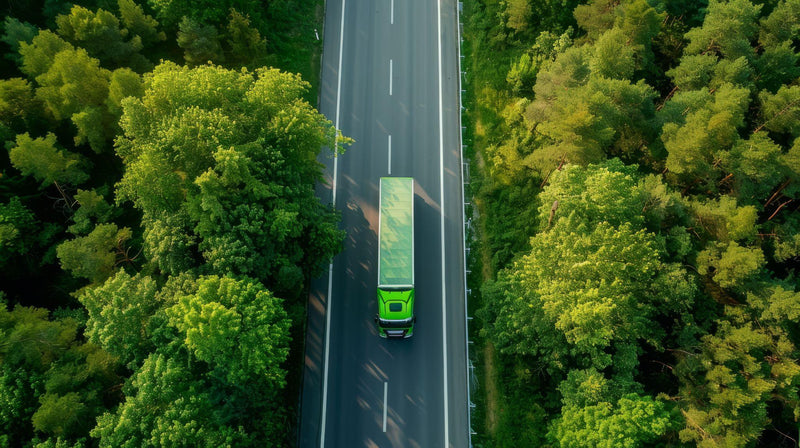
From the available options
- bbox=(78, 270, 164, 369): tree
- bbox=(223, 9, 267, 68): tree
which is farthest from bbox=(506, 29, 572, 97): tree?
bbox=(78, 270, 164, 369): tree

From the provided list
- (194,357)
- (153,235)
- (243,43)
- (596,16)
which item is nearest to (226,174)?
(153,235)

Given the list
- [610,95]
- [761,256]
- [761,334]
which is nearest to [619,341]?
[761,334]

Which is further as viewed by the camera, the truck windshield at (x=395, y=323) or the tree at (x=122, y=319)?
the truck windshield at (x=395, y=323)

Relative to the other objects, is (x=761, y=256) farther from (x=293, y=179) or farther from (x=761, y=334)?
(x=293, y=179)

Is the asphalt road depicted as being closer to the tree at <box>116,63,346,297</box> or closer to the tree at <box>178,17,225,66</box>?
the tree at <box>116,63,346,297</box>

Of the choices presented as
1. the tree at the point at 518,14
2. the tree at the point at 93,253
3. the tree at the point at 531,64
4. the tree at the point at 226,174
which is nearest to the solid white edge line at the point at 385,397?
the tree at the point at 226,174

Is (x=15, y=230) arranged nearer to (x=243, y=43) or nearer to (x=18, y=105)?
(x=18, y=105)

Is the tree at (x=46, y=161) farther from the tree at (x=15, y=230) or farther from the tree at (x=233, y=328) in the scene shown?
the tree at (x=233, y=328)
